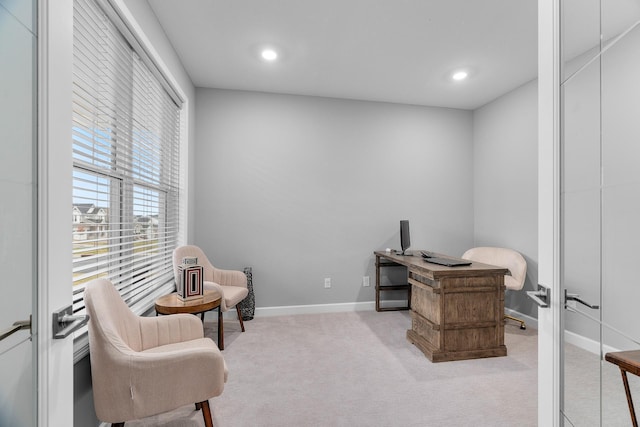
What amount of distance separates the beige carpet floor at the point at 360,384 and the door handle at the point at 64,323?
119cm

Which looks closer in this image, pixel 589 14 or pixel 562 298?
pixel 589 14

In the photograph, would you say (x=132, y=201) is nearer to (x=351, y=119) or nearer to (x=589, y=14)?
(x=589, y=14)

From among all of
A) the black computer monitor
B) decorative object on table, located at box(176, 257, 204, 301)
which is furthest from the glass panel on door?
the black computer monitor

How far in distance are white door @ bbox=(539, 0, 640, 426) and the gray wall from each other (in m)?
2.61

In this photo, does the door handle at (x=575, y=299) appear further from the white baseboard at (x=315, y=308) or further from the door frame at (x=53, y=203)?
the white baseboard at (x=315, y=308)

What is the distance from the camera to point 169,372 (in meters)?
1.37

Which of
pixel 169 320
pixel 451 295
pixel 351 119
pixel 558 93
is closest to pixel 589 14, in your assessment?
pixel 558 93

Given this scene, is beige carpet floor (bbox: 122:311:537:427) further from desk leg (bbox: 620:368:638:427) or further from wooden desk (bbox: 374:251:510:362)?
desk leg (bbox: 620:368:638:427)

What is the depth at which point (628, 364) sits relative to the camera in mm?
708

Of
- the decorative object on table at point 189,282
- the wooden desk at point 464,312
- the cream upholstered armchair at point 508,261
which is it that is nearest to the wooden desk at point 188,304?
the decorative object on table at point 189,282

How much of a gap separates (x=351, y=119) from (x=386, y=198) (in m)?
1.14
